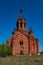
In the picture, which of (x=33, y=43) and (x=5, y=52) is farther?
(x=33, y=43)

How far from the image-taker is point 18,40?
51344 mm

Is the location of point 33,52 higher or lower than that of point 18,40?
lower

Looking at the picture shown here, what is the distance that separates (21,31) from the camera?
5228 cm

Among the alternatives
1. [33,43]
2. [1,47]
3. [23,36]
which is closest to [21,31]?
[23,36]

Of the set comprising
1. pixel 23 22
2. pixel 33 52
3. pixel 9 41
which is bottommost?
pixel 33 52

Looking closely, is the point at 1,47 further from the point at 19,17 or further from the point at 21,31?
the point at 19,17

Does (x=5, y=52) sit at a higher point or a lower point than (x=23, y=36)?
lower

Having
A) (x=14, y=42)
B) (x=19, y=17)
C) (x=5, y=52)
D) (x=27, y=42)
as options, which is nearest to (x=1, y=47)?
(x=5, y=52)

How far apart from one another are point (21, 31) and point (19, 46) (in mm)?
4540

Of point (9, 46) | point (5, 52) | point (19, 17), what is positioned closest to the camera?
point (5, 52)

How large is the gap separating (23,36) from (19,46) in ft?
10.3

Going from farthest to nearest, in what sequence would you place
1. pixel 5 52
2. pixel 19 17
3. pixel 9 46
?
pixel 19 17 < pixel 9 46 < pixel 5 52

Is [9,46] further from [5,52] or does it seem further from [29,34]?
[29,34]

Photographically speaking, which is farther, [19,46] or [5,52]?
[19,46]
